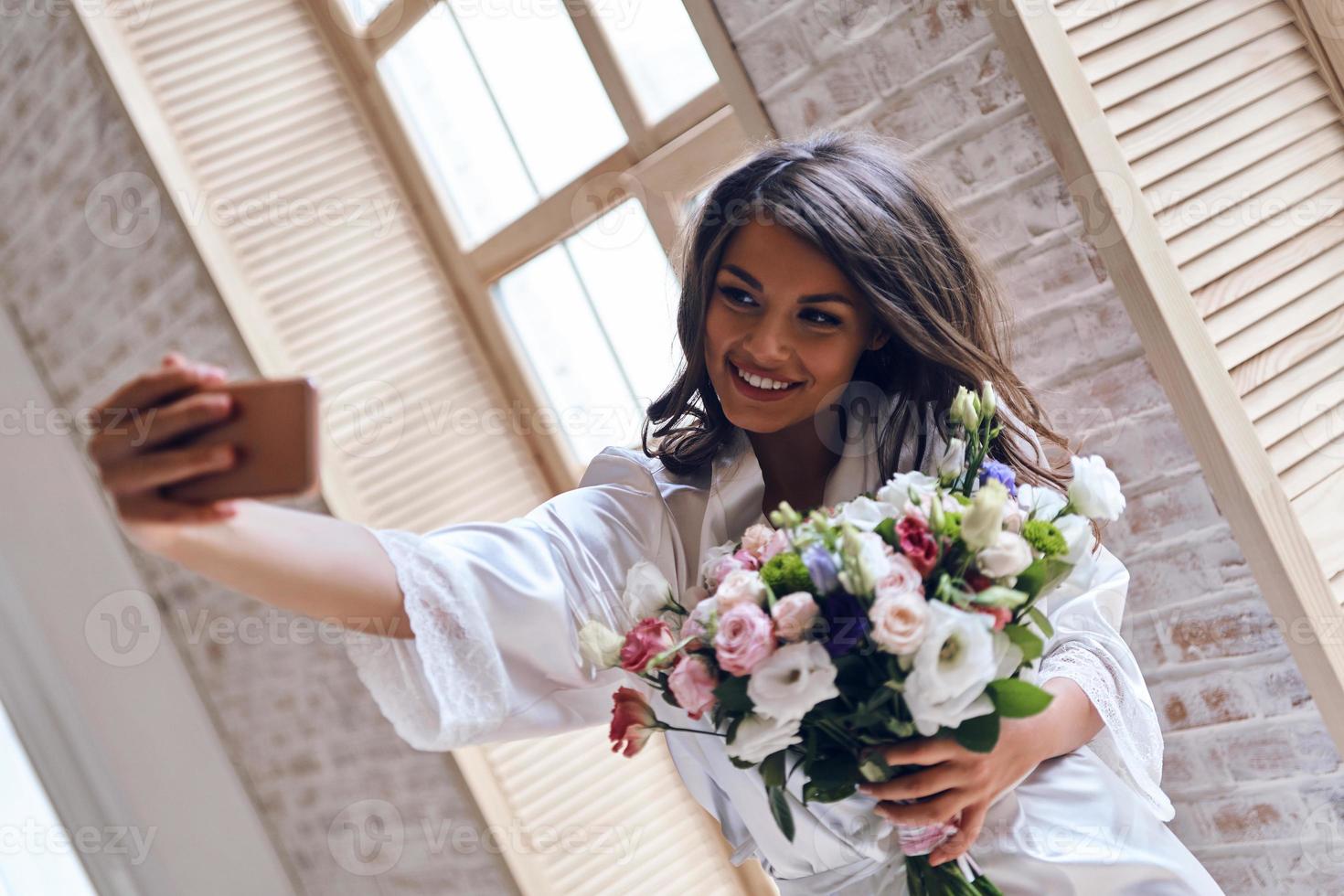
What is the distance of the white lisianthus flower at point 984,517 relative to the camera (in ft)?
3.26

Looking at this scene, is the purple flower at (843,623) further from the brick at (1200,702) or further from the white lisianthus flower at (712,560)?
the brick at (1200,702)

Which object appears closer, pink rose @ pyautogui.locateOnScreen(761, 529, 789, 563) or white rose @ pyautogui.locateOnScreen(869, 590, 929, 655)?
white rose @ pyautogui.locateOnScreen(869, 590, 929, 655)

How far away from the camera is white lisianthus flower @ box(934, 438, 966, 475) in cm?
133

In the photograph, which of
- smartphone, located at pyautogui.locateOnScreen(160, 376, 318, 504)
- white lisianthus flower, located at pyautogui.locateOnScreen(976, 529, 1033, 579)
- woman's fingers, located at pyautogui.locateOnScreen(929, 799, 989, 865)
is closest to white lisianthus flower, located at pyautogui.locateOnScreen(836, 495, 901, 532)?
white lisianthus flower, located at pyautogui.locateOnScreen(976, 529, 1033, 579)

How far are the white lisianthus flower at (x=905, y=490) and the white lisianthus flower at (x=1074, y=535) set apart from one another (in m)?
0.13

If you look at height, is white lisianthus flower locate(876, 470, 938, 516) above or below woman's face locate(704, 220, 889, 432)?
below

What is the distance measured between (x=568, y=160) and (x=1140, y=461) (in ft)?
4.58

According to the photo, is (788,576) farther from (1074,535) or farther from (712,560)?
(1074,535)

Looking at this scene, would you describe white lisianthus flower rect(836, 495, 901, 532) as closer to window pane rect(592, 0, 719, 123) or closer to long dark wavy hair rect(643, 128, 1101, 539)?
long dark wavy hair rect(643, 128, 1101, 539)

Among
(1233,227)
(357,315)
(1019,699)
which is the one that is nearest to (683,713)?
(1019,699)

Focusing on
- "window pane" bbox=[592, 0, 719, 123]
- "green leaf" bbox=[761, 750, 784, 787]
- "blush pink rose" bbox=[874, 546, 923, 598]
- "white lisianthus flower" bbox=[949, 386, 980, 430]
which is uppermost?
"window pane" bbox=[592, 0, 719, 123]

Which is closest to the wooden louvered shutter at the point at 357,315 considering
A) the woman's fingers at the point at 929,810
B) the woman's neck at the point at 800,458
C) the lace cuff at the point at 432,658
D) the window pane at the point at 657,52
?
the window pane at the point at 657,52

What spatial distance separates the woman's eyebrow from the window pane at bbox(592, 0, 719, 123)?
91 cm

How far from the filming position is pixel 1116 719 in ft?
4.34
